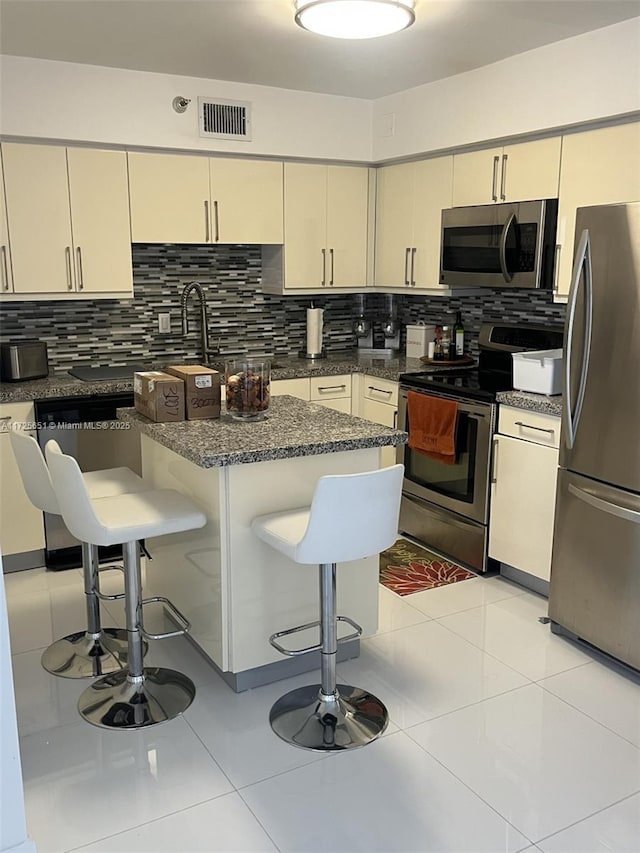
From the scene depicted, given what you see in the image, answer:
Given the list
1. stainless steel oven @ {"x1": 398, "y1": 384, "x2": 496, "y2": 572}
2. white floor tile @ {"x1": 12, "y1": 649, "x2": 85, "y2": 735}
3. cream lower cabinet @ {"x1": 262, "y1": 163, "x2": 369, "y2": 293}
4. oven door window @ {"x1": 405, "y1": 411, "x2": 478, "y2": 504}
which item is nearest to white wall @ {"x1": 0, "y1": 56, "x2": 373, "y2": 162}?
cream lower cabinet @ {"x1": 262, "y1": 163, "x2": 369, "y2": 293}

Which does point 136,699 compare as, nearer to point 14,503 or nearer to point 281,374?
point 14,503

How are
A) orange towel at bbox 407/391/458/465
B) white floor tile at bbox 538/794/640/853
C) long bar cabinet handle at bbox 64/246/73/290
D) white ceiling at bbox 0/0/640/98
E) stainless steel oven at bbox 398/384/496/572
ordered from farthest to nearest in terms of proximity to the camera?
long bar cabinet handle at bbox 64/246/73/290, orange towel at bbox 407/391/458/465, stainless steel oven at bbox 398/384/496/572, white ceiling at bbox 0/0/640/98, white floor tile at bbox 538/794/640/853

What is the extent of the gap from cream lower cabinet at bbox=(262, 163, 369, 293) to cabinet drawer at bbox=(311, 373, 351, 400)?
2.00 ft

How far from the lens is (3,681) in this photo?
915 millimetres

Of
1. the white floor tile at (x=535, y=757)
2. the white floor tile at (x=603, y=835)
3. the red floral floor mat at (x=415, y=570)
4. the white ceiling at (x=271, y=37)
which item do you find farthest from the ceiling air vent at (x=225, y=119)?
the white floor tile at (x=603, y=835)

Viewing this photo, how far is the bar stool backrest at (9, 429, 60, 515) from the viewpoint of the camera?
2.79 metres

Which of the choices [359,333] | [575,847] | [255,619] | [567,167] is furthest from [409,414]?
[575,847]

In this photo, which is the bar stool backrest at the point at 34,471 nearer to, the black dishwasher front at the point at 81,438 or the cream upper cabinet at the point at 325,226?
the black dishwasher front at the point at 81,438

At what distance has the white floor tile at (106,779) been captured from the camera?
2.13 m

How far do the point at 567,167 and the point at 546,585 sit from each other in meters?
1.97

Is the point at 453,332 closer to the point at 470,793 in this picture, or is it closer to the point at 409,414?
the point at 409,414

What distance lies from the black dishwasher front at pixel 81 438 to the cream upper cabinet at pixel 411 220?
186 cm

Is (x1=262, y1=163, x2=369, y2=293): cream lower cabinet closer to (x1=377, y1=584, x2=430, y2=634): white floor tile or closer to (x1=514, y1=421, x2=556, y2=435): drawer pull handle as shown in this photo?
(x1=514, y1=421, x2=556, y2=435): drawer pull handle

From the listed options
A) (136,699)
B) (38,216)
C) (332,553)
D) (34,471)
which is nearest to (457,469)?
(332,553)
